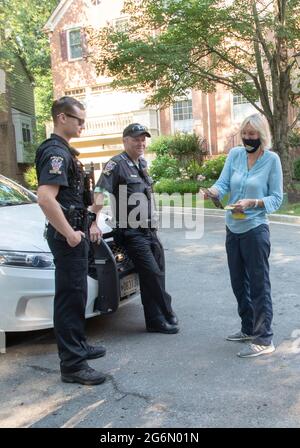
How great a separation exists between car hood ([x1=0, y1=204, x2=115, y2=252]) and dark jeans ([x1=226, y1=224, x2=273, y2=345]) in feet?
4.06

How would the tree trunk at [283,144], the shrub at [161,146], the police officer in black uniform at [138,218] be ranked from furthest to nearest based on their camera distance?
the shrub at [161,146], the tree trunk at [283,144], the police officer in black uniform at [138,218]

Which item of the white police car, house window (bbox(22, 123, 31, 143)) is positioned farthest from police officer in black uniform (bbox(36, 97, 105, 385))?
house window (bbox(22, 123, 31, 143))

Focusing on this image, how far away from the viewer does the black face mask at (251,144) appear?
3.96 metres

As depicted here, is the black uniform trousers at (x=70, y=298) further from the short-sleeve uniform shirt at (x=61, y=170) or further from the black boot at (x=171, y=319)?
the black boot at (x=171, y=319)

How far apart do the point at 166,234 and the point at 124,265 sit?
6.06 meters

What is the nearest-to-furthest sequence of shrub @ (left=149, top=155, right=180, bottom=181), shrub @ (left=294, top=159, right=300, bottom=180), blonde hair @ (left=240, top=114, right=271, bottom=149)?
1. blonde hair @ (left=240, top=114, right=271, bottom=149)
2. shrub @ (left=294, top=159, right=300, bottom=180)
3. shrub @ (left=149, top=155, right=180, bottom=181)

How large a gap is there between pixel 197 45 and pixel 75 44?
1794 cm

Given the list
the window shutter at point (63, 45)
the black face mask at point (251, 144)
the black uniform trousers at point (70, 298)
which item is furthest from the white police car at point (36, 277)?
the window shutter at point (63, 45)

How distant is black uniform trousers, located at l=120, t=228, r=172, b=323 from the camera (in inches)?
181

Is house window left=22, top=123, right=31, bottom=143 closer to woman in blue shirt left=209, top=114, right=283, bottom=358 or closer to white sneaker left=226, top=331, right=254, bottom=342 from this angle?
white sneaker left=226, top=331, right=254, bottom=342

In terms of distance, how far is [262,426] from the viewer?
2.99 metres

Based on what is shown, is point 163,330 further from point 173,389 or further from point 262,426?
point 262,426

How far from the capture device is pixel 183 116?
26.5 metres

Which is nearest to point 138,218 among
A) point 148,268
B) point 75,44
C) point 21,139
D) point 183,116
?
point 148,268
